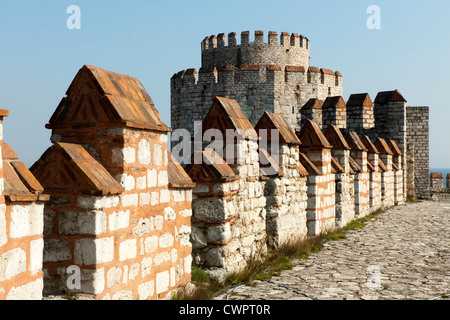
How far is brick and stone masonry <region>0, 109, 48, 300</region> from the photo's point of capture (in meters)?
2.78

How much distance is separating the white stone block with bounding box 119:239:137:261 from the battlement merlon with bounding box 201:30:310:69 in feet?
92.0

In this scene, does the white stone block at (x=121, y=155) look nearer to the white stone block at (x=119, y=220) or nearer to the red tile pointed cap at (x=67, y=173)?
the red tile pointed cap at (x=67, y=173)

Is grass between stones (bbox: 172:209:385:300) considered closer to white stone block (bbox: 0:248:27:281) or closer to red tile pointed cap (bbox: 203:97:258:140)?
red tile pointed cap (bbox: 203:97:258:140)

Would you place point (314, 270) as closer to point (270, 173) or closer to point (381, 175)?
point (270, 173)

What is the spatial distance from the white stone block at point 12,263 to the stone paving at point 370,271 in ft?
8.35

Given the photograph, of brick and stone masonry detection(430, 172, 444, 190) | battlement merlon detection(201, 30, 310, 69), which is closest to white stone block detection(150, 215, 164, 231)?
brick and stone masonry detection(430, 172, 444, 190)

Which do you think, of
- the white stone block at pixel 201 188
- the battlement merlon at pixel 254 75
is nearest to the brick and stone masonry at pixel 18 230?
the white stone block at pixel 201 188

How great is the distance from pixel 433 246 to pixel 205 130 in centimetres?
505

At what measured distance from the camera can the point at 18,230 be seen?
113 inches

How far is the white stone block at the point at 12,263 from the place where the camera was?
9.07ft
